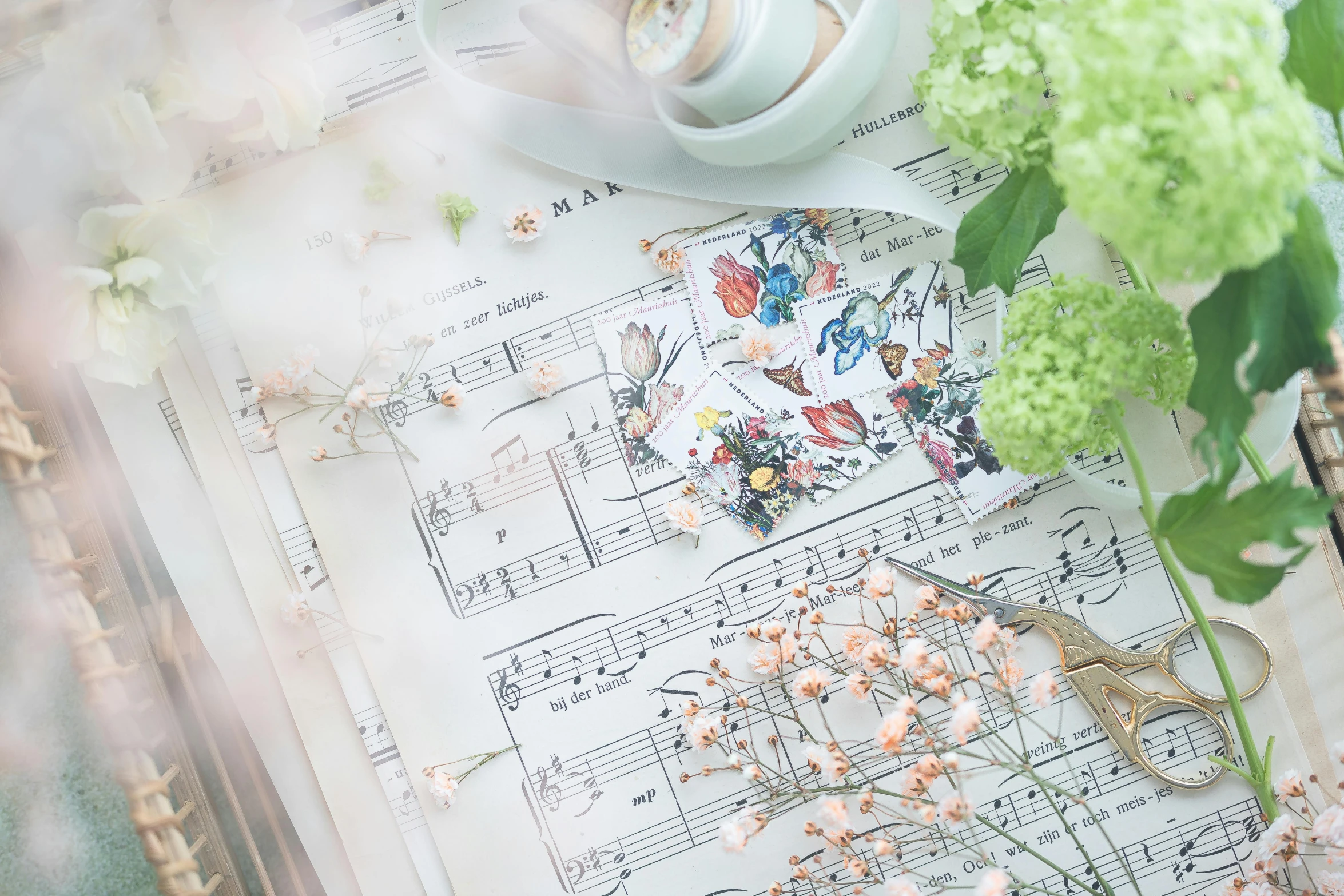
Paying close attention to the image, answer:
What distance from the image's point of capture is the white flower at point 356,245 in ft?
3.87

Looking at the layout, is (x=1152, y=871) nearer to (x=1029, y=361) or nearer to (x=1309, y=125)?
(x=1029, y=361)

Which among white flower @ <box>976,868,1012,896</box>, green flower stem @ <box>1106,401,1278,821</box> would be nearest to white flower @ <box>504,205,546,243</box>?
green flower stem @ <box>1106,401,1278,821</box>

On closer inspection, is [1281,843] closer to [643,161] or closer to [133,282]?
[643,161]

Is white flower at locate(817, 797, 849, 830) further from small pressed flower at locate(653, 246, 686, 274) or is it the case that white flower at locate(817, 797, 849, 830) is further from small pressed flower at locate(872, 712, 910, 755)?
small pressed flower at locate(653, 246, 686, 274)

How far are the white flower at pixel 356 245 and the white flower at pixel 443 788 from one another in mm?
712

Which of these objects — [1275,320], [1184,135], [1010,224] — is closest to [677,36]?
[1010,224]

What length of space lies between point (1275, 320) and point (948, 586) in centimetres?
49

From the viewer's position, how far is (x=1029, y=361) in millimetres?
932

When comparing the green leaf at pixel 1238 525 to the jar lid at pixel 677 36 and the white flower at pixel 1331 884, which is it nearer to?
the white flower at pixel 1331 884

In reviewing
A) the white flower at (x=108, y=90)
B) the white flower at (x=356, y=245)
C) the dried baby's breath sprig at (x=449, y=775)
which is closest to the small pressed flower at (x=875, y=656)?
the dried baby's breath sprig at (x=449, y=775)

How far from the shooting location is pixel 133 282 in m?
1.12

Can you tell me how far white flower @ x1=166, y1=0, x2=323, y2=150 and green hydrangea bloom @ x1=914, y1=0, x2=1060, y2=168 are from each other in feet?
2.56

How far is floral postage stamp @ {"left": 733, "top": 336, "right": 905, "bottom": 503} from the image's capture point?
3.81ft

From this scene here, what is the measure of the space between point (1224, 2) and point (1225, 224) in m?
0.19
